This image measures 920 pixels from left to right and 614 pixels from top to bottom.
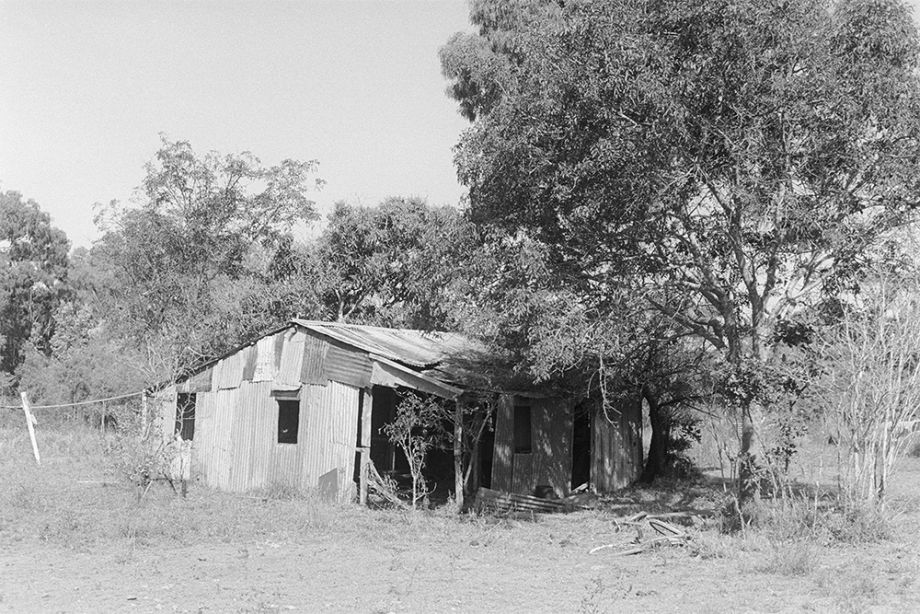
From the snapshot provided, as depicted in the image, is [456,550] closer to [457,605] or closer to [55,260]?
[457,605]

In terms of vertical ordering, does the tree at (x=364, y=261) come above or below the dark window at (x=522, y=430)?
above

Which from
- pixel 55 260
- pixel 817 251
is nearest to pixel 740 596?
pixel 817 251

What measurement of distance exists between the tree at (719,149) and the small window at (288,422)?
8.37m

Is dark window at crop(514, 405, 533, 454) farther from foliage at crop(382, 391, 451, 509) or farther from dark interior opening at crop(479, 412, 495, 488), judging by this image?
foliage at crop(382, 391, 451, 509)

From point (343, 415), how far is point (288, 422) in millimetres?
3572

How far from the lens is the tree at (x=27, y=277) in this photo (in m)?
46.8

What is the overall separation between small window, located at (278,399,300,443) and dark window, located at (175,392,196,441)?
2413 mm

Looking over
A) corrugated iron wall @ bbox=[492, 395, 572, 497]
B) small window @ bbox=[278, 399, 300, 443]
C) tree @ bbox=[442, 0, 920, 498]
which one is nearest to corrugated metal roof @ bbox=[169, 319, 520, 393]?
corrugated iron wall @ bbox=[492, 395, 572, 497]

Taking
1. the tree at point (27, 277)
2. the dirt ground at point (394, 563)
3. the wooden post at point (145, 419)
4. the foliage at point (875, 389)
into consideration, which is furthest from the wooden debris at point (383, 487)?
the tree at point (27, 277)

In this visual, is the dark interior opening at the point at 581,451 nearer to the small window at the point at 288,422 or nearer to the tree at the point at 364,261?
the small window at the point at 288,422

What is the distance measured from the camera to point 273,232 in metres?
32.2

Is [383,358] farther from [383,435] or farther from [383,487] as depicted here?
[383,435]

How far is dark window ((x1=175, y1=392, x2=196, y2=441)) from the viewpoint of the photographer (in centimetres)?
2191

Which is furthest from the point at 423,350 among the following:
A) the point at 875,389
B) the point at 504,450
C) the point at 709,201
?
the point at 875,389
